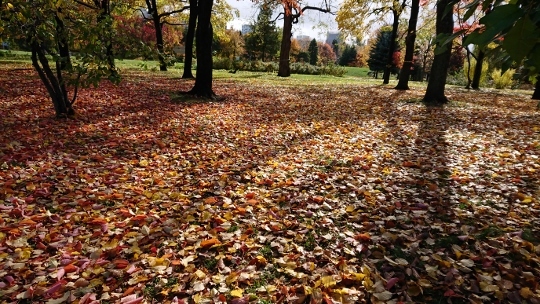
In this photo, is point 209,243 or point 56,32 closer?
point 209,243

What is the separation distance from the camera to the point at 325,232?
11.4 feet

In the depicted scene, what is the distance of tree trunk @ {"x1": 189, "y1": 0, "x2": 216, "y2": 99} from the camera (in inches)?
377

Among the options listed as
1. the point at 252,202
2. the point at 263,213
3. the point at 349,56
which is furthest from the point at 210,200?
the point at 349,56

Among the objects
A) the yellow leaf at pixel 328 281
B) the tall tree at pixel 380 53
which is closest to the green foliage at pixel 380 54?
the tall tree at pixel 380 53

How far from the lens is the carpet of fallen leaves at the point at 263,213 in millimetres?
2689

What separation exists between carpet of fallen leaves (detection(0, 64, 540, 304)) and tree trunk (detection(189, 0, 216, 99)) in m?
3.31

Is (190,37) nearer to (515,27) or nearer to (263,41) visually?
(515,27)

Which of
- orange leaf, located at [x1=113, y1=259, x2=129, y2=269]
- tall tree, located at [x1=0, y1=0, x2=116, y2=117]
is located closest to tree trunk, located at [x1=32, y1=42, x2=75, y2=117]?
tall tree, located at [x1=0, y1=0, x2=116, y2=117]

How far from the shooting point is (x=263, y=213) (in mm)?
3844

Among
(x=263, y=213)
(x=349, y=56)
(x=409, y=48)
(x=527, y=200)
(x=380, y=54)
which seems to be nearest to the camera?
(x=263, y=213)

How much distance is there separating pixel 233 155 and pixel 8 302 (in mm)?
3732

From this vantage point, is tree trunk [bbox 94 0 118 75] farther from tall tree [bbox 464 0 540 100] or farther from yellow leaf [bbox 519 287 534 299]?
yellow leaf [bbox 519 287 534 299]

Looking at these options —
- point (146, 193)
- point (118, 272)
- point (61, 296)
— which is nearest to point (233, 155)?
point (146, 193)

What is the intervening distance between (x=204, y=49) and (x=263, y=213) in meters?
7.57
